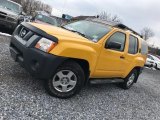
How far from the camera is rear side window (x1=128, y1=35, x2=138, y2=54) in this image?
7922mm

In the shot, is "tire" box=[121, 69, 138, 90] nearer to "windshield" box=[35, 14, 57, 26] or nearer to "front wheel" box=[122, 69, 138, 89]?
"front wheel" box=[122, 69, 138, 89]

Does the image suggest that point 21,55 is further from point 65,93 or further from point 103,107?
point 103,107

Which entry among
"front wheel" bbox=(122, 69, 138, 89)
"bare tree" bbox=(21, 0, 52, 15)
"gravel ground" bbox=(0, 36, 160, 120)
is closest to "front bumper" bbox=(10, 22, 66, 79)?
"gravel ground" bbox=(0, 36, 160, 120)

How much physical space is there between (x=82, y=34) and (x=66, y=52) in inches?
48.6

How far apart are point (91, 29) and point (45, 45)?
175 cm

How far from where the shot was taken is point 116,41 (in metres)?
6.90

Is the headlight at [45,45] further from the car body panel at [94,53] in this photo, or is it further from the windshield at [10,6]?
the windshield at [10,6]

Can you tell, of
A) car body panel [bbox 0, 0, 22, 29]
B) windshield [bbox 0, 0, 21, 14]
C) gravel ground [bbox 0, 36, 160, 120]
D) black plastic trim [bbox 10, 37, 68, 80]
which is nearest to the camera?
gravel ground [bbox 0, 36, 160, 120]

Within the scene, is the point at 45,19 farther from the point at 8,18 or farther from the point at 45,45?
the point at 45,45

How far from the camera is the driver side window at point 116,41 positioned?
21.1ft

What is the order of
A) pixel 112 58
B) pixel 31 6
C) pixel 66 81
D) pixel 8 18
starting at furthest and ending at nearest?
1. pixel 31 6
2. pixel 8 18
3. pixel 112 58
4. pixel 66 81

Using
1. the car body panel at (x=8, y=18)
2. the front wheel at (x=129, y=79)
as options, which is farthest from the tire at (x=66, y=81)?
the car body panel at (x=8, y=18)

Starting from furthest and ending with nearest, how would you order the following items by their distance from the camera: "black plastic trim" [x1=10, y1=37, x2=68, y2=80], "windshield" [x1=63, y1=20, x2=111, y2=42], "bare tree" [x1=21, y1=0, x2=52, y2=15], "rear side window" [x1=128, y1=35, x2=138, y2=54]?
"bare tree" [x1=21, y1=0, x2=52, y2=15] < "rear side window" [x1=128, y1=35, x2=138, y2=54] < "windshield" [x1=63, y1=20, x2=111, y2=42] < "black plastic trim" [x1=10, y1=37, x2=68, y2=80]

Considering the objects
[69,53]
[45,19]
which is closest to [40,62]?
[69,53]
